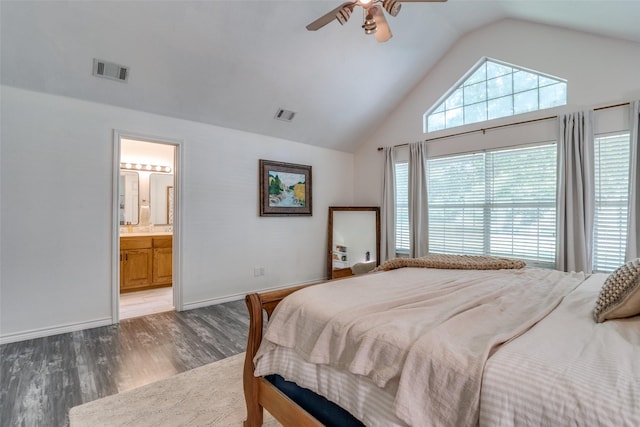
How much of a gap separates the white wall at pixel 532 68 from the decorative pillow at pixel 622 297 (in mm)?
2778

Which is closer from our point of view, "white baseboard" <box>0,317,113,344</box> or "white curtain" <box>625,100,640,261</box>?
"white baseboard" <box>0,317,113,344</box>

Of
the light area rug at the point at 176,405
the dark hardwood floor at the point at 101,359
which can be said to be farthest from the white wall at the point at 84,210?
the light area rug at the point at 176,405

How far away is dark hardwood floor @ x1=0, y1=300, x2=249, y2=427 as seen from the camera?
1919 millimetres

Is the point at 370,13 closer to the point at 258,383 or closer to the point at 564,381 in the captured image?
the point at 564,381

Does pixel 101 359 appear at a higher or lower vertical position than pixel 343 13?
lower

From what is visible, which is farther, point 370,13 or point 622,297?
point 370,13

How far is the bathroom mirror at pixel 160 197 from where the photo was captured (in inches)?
212

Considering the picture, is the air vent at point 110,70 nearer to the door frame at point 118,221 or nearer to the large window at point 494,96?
the door frame at point 118,221

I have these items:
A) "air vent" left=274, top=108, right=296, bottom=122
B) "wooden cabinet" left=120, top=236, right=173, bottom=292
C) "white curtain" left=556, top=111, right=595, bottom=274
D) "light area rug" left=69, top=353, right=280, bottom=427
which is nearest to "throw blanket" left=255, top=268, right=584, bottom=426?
"light area rug" left=69, top=353, right=280, bottom=427

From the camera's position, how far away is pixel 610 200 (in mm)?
3186

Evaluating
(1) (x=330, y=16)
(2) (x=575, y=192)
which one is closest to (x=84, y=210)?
(1) (x=330, y=16)

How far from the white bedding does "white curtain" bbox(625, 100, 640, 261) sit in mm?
2713

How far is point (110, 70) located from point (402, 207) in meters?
4.12

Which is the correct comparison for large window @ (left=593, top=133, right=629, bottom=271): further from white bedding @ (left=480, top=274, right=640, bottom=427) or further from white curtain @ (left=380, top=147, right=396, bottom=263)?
white bedding @ (left=480, top=274, right=640, bottom=427)
